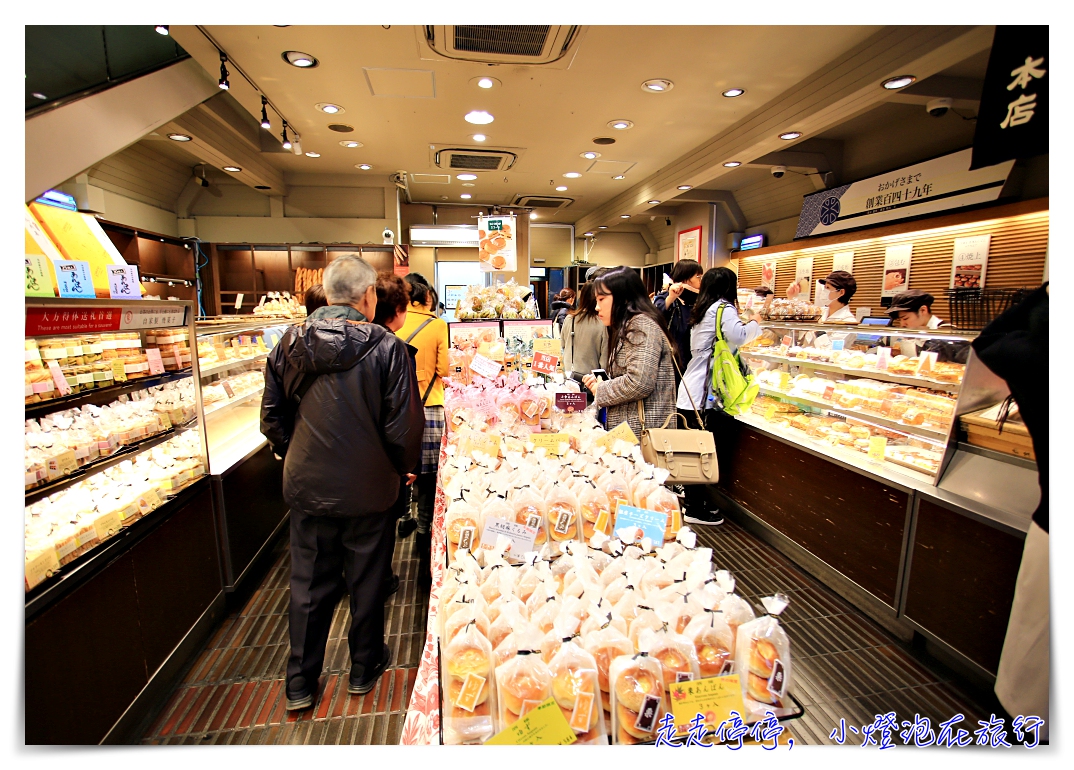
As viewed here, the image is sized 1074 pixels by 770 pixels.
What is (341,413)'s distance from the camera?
2.05m

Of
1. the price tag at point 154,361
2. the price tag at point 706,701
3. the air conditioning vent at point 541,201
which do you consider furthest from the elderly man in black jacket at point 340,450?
the air conditioning vent at point 541,201

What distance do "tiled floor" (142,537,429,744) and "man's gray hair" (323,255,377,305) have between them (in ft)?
6.01

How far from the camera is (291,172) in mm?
8375

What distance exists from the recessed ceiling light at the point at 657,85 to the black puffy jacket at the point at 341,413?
4084 mm

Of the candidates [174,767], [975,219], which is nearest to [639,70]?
[975,219]

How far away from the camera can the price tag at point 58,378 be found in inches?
75.3

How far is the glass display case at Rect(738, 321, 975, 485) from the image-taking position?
8.72 ft

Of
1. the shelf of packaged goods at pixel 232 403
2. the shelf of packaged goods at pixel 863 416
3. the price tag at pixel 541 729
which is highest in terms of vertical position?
the shelf of packaged goods at pixel 863 416

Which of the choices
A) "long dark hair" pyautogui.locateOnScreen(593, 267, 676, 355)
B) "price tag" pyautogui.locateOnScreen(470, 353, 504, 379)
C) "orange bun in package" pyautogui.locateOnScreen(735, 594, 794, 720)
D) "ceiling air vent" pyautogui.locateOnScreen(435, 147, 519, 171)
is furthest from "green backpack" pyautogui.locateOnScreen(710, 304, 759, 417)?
"ceiling air vent" pyautogui.locateOnScreen(435, 147, 519, 171)

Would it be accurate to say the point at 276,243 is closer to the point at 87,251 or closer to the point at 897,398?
the point at 87,251

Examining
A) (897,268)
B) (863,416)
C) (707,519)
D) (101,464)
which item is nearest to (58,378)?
(101,464)

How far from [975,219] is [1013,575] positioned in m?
4.78

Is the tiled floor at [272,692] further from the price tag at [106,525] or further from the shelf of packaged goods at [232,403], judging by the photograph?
the shelf of packaged goods at [232,403]

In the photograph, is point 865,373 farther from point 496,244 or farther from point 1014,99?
point 496,244
